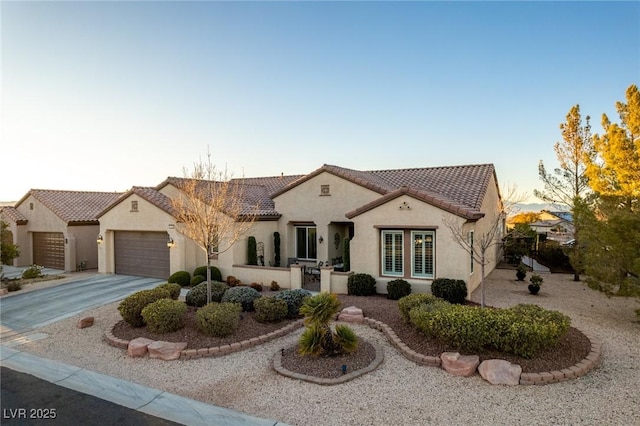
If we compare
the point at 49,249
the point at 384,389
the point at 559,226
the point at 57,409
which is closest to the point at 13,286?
the point at 49,249

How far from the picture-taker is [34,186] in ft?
91.4

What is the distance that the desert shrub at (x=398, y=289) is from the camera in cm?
1472

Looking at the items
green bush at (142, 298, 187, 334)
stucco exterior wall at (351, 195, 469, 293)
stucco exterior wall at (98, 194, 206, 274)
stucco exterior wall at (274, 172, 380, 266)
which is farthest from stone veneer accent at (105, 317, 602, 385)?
stucco exterior wall at (274, 172, 380, 266)

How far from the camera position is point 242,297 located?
12.7 meters

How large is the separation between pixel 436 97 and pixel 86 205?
25.7 meters

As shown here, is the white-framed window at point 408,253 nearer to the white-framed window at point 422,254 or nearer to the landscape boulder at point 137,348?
the white-framed window at point 422,254

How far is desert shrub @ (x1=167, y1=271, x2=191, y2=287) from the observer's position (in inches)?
706

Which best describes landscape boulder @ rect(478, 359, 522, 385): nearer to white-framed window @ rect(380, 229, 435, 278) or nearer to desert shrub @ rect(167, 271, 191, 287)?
white-framed window @ rect(380, 229, 435, 278)

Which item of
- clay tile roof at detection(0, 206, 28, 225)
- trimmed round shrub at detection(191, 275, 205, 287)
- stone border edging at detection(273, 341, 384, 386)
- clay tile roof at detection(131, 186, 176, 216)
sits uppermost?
clay tile roof at detection(131, 186, 176, 216)

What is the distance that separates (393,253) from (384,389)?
8709mm

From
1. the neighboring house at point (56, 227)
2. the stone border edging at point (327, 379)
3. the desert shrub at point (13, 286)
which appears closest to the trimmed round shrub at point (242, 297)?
the stone border edging at point (327, 379)

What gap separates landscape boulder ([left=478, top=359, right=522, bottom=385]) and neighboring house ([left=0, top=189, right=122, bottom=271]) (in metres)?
23.6

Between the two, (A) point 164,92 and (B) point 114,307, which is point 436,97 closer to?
(A) point 164,92

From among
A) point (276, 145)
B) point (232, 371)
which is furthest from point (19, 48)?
point (276, 145)
